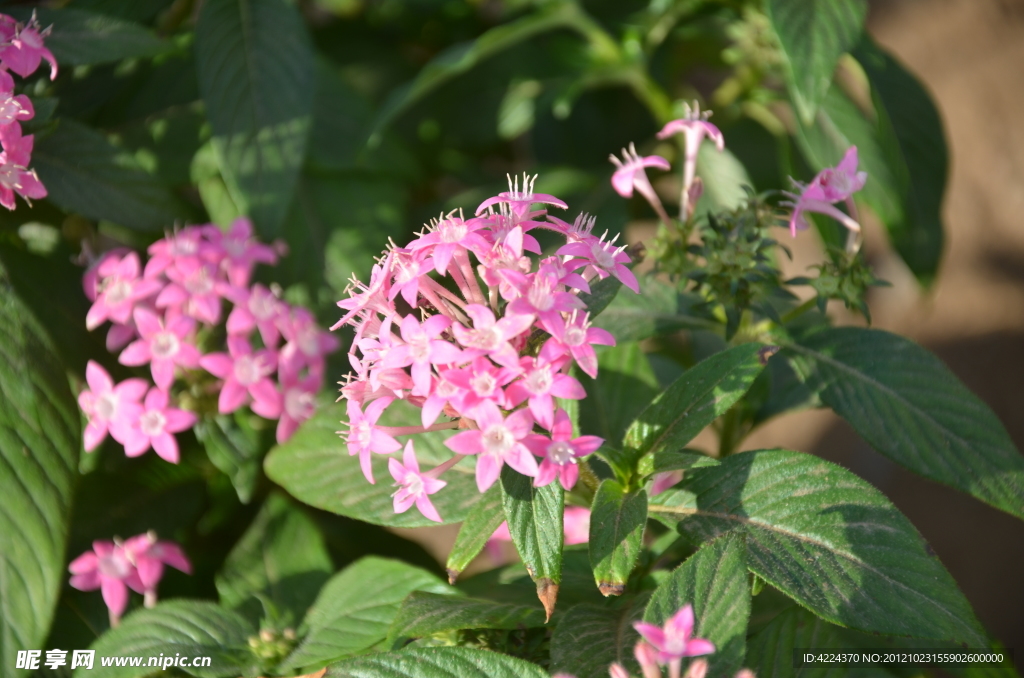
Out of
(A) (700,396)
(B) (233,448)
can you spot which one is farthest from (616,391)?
(B) (233,448)

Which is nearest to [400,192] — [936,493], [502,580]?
[502,580]

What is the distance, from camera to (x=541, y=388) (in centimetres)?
56

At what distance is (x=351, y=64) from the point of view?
1.62 metres

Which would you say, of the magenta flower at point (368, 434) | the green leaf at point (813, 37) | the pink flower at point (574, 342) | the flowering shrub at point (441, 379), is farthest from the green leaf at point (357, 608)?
the green leaf at point (813, 37)

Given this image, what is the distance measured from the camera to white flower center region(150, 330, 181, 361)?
0.89m

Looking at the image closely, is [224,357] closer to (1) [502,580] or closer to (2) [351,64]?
(1) [502,580]

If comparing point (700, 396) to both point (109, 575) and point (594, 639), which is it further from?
point (109, 575)

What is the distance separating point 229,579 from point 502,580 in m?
0.42

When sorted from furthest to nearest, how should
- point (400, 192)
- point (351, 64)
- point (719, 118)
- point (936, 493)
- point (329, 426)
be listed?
point (936, 493), point (351, 64), point (719, 118), point (400, 192), point (329, 426)

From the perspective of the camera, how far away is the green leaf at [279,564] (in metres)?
1.00

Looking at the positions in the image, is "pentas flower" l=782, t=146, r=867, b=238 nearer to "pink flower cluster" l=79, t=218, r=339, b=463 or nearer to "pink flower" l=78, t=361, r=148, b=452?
"pink flower cluster" l=79, t=218, r=339, b=463

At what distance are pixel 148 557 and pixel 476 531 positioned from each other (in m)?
0.53

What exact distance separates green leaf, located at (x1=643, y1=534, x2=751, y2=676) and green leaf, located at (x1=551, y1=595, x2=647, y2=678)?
0.08 meters

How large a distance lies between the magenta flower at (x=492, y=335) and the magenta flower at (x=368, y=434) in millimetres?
103
